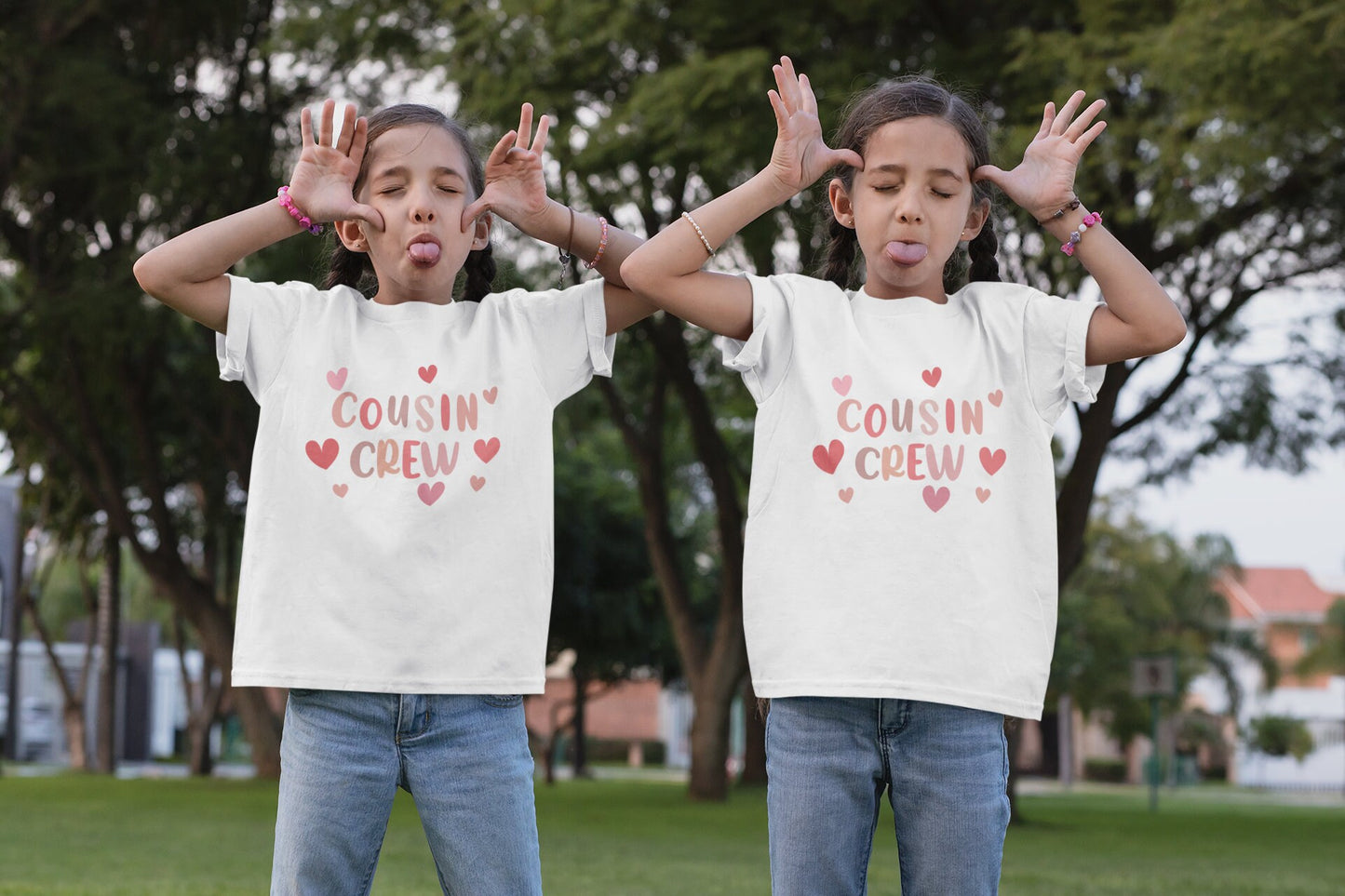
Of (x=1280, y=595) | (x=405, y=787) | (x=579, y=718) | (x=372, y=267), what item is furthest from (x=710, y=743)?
(x=1280, y=595)

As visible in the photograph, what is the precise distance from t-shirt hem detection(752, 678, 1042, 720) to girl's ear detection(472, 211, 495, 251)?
1.08m

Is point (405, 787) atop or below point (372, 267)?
below

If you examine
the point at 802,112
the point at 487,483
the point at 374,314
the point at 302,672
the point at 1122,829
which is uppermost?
the point at 802,112

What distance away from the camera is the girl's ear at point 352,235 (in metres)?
3.05

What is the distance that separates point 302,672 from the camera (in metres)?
2.72

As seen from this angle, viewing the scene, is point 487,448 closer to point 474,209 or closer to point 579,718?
point 474,209

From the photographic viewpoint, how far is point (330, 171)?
2896 millimetres

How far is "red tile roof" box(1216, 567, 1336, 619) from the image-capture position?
66875 mm

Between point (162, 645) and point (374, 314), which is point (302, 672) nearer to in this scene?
point (374, 314)

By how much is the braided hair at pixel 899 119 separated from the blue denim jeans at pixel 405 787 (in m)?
1.11

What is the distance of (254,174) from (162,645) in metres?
37.9

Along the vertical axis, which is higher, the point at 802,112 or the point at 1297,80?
the point at 1297,80

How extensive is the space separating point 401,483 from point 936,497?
94cm

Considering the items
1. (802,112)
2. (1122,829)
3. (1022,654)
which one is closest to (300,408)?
(802,112)
